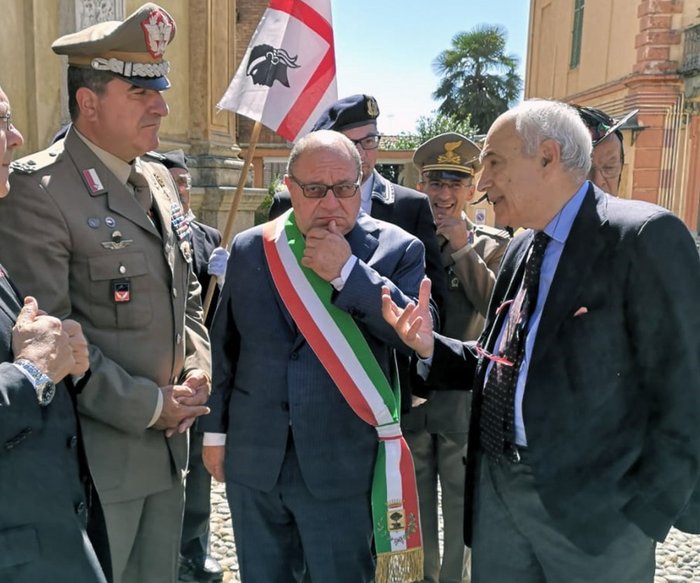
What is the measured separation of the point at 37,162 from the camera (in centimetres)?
221

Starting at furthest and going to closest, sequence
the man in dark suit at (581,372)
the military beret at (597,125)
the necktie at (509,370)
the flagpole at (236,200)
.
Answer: the flagpole at (236,200) < the military beret at (597,125) < the necktie at (509,370) < the man in dark suit at (581,372)

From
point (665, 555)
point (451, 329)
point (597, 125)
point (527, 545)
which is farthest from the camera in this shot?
point (665, 555)

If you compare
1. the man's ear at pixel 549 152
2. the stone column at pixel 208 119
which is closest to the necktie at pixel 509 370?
the man's ear at pixel 549 152

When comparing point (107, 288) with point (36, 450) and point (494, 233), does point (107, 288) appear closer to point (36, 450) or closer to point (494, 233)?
point (36, 450)

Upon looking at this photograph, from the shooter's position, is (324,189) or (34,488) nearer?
(34,488)

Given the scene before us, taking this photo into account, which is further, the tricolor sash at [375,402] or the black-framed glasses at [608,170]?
the black-framed glasses at [608,170]

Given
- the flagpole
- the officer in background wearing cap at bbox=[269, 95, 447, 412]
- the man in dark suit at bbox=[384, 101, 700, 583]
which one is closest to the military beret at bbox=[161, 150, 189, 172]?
the flagpole

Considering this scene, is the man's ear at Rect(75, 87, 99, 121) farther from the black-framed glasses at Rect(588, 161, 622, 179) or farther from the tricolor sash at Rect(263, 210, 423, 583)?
the black-framed glasses at Rect(588, 161, 622, 179)

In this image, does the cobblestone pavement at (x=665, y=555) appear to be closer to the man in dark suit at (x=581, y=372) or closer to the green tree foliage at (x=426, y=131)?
the man in dark suit at (x=581, y=372)

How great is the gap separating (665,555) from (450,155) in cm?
267

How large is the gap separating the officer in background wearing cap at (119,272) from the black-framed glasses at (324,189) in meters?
0.63

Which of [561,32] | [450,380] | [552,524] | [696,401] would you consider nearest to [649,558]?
[552,524]

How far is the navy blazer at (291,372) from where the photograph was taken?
2107 millimetres

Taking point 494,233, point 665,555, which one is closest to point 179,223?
point 494,233
